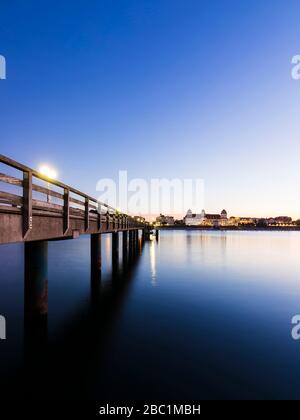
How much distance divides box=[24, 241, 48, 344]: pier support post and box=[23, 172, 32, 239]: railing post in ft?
9.57

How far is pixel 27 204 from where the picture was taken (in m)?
6.91

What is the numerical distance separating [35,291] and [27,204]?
414 cm

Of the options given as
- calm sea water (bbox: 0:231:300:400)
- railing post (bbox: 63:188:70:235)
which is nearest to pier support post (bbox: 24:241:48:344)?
calm sea water (bbox: 0:231:300:400)

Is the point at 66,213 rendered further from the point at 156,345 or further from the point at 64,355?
the point at 156,345

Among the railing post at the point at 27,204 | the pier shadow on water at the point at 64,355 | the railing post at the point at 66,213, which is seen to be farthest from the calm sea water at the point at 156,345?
the railing post at the point at 27,204

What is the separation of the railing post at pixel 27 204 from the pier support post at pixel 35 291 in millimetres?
2916

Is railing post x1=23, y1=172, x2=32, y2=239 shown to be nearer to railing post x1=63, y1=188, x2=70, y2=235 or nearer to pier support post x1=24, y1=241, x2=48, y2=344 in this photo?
railing post x1=63, y1=188, x2=70, y2=235

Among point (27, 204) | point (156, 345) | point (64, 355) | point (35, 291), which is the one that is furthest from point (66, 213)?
point (156, 345)

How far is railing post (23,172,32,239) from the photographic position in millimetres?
6918

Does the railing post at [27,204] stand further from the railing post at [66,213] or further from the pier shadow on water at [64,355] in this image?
the pier shadow on water at [64,355]
